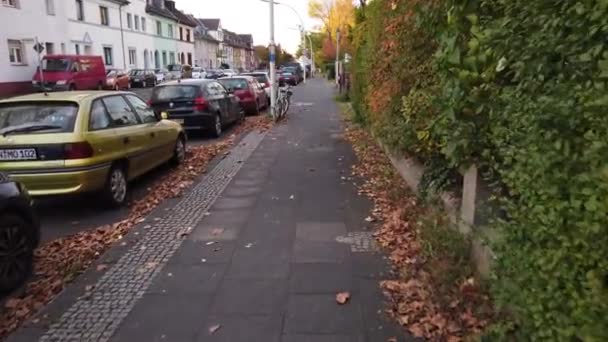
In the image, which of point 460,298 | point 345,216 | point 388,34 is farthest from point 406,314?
point 388,34

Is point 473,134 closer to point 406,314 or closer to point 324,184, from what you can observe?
point 406,314

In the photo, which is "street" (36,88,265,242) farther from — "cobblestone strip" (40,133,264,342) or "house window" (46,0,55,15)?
"house window" (46,0,55,15)

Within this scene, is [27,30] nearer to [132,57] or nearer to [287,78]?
[132,57]

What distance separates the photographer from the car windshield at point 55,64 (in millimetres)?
31156

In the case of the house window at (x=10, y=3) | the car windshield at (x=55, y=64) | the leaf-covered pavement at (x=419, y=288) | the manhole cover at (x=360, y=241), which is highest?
the house window at (x=10, y=3)

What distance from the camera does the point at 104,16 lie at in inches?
1772

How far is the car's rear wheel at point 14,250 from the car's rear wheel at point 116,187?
6.47ft

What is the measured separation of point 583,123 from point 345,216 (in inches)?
170

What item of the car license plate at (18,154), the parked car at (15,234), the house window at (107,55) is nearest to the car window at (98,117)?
the car license plate at (18,154)

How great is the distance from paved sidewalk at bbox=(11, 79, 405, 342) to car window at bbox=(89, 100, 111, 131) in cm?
147

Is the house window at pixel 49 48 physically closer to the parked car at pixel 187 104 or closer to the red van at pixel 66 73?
the red van at pixel 66 73

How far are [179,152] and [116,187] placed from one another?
3041mm

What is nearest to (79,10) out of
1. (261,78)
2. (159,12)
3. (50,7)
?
(50,7)

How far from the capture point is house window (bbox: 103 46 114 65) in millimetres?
45094
